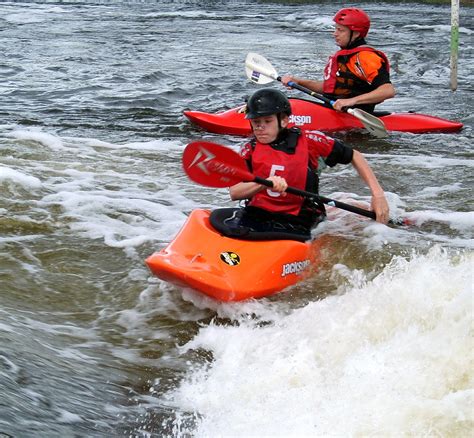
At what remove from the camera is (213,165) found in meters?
4.87

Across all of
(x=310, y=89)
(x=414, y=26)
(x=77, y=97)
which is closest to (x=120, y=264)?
(x=310, y=89)

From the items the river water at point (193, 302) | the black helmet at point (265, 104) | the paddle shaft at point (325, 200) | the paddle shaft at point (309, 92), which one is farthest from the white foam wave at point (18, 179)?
the paddle shaft at point (325, 200)

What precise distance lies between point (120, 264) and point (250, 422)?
2319 millimetres

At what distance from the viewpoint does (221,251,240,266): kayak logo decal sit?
4848mm

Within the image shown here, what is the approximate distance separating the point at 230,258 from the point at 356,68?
3.94 meters

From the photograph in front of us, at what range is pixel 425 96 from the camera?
36.8 ft

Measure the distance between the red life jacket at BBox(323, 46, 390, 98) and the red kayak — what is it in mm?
253

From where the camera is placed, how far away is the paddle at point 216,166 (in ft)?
15.9

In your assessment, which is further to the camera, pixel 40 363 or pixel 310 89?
pixel 310 89

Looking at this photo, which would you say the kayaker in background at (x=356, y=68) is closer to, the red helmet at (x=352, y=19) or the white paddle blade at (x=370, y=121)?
the red helmet at (x=352, y=19)

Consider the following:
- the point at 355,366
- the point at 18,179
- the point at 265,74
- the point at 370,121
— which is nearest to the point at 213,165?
the point at 355,366

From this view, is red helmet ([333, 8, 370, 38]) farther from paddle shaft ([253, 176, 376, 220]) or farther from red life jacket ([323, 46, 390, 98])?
paddle shaft ([253, 176, 376, 220])

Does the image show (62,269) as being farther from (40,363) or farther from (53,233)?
(40,363)

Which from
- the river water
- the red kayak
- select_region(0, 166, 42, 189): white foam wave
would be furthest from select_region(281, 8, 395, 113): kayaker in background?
select_region(0, 166, 42, 189): white foam wave
